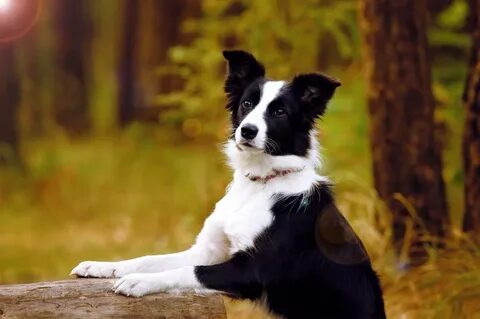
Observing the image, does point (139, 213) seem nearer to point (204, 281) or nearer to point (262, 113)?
point (262, 113)

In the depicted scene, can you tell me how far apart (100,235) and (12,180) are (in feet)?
4.74

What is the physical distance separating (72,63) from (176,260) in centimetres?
702

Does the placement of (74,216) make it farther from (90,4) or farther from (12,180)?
(90,4)

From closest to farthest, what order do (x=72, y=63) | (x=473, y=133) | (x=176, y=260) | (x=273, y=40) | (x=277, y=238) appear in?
(x=277, y=238), (x=176, y=260), (x=473, y=133), (x=273, y=40), (x=72, y=63)

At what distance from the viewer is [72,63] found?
10.1m

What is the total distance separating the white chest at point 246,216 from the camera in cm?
329

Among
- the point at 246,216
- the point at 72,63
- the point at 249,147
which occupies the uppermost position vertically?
the point at 72,63

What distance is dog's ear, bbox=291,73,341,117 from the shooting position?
11.2 ft

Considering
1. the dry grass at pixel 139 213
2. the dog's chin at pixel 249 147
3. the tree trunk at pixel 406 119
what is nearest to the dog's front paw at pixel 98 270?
the dog's chin at pixel 249 147

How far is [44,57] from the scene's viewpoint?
9.72m

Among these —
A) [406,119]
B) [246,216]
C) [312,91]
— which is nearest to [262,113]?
[312,91]

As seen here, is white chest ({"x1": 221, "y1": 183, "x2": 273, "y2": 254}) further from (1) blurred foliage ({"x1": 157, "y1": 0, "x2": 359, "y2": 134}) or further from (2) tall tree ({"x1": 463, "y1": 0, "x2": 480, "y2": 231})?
(1) blurred foliage ({"x1": 157, "y1": 0, "x2": 359, "y2": 134})

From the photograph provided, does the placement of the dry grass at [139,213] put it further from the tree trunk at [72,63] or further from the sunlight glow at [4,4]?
the sunlight glow at [4,4]

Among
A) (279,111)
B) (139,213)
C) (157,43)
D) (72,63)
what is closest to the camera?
(279,111)
